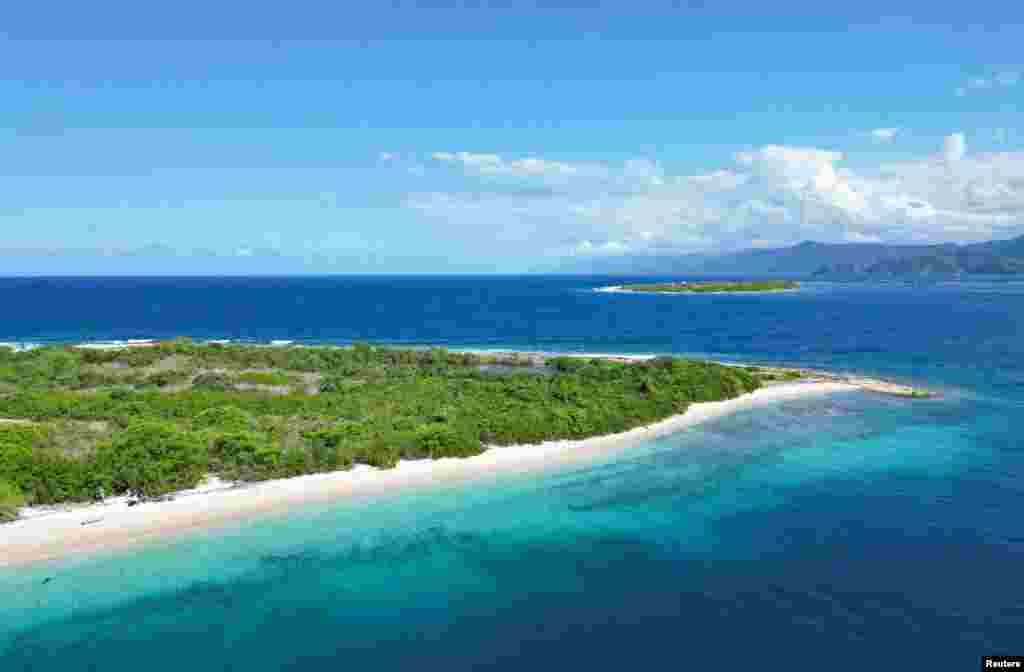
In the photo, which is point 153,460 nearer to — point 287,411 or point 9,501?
point 9,501

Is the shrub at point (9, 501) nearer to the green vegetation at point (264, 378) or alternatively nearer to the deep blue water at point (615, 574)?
the deep blue water at point (615, 574)

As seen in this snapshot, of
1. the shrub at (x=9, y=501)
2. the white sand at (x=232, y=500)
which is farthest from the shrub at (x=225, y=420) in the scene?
the shrub at (x=9, y=501)

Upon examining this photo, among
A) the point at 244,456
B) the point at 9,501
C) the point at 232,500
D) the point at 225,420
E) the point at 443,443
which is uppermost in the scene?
the point at 225,420

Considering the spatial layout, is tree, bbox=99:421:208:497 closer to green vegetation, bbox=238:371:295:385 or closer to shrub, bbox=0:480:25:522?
shrub, bbox=0:480:25:522

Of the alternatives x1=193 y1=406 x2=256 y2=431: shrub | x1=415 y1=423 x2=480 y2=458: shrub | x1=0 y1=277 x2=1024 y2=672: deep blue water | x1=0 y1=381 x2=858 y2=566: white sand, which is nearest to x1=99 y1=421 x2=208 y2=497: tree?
x1=0 y1=381 x2=858 y2=566: white sand

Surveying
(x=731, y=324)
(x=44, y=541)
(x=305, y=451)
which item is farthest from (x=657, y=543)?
(x=731, y=324)

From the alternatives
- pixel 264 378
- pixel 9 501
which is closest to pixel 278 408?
pixel 264 378
